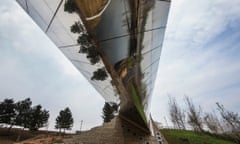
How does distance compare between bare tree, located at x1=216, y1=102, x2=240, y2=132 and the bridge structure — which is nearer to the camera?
the bridge structure

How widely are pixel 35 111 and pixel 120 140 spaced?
1970 centimetres

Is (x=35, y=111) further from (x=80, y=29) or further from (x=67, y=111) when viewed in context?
(x=80, y=29)

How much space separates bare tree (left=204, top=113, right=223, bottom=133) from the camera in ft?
63.5

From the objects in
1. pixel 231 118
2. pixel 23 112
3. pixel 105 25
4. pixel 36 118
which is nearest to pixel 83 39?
pixel 105 25

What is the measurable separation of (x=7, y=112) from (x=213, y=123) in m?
31.2

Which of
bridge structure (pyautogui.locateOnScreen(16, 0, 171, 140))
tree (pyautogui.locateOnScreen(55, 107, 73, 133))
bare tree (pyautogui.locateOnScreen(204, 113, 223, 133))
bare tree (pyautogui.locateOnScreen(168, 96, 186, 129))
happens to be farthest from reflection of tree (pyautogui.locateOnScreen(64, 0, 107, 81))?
tree (pyautogui.locateOnScreen(55, 107, 73, 133))

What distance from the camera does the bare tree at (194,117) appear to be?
19.3 metres

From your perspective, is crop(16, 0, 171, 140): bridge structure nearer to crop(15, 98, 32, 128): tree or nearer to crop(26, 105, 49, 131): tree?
crop(26, 105, 49, 131): tree

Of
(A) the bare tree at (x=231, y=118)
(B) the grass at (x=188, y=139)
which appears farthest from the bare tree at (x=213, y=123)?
(B) the grass at (x=188, y=139)

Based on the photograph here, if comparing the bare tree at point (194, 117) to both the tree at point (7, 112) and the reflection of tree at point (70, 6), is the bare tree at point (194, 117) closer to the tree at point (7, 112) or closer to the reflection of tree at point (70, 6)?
the reflection of tree at point (70, 6)

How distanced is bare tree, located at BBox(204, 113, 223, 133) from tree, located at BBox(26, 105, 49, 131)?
25.1 metres

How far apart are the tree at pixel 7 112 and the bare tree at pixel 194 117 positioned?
2689cm

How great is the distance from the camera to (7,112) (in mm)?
23141

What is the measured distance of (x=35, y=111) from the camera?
77.9ft
